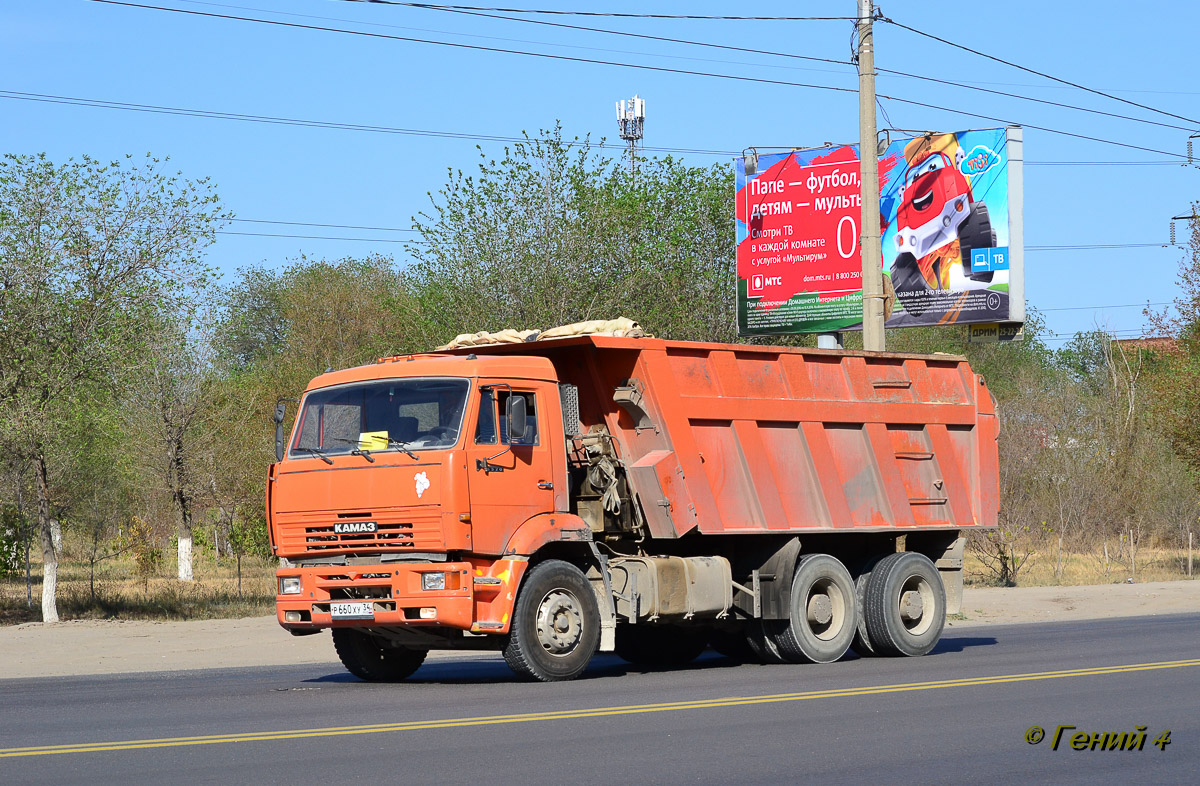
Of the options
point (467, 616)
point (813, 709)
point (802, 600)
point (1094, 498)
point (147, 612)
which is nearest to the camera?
point (813, 709)

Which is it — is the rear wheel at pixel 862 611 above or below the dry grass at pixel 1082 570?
above

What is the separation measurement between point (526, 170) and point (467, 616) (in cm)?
1891

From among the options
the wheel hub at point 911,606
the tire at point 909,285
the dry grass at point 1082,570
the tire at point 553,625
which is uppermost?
the tire at point 909,285

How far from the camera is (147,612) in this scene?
2597cm

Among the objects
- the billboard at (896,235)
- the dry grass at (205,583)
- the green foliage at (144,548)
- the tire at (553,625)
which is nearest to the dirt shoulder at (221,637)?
the dry grass at (205,583)

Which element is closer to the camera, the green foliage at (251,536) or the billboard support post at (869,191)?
the billboard support post at (869,191)

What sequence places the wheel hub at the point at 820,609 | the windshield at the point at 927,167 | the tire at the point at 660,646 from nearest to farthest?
1. the wheel hub at the point at 820,609
2. the tire at the point at 660,646
3. the windshield at the point at 927,167

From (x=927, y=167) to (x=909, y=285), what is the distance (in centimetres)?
226

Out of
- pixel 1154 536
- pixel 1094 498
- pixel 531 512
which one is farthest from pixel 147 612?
pixel 1154 536

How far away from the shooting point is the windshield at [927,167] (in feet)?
87.3

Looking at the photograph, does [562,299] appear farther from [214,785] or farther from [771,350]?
[214,785]

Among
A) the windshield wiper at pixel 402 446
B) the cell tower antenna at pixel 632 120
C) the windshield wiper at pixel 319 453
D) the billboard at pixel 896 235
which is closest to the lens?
the windshield wiper at pixel 402 446

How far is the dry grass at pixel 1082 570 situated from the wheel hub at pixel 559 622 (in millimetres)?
21276

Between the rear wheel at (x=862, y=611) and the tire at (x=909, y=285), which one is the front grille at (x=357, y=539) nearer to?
the rear wheel at (x=862, y=611)
